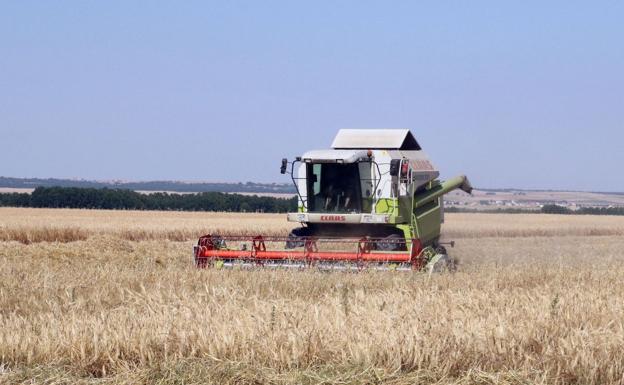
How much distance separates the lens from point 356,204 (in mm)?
14398

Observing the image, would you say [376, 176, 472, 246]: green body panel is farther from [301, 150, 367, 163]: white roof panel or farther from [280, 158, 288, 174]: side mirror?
[280, 158, 288, 174]: side mirror

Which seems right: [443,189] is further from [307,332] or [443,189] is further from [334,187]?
[307,332]

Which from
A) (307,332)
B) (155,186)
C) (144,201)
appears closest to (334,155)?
(307,332)

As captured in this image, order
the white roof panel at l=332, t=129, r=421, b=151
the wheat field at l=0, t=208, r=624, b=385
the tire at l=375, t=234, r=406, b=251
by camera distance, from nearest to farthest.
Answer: the wheat field at l=0, t=208, r=624, b=385, the tire at l=375, t=234, r=406, b=251, the white roof panel at l=332, t=129, r=421, b=151

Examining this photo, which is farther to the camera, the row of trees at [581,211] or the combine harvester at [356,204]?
the row of trees at [581,211]

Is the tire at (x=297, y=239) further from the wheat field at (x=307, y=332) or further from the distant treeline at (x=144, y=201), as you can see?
the distant treeline at (x=144, y=201)

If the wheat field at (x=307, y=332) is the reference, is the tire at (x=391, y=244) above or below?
above

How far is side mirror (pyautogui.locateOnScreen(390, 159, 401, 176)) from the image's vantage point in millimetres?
13662

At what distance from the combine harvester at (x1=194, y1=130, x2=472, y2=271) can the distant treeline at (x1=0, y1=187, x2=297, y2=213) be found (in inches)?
1209

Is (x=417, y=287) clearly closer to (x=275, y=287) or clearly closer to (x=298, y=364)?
(x=275, y=287)

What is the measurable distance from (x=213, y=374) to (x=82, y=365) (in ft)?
2.72

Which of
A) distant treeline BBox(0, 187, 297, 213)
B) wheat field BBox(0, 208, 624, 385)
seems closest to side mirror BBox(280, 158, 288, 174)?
wheat field BBox(0, 208, 624, 385)

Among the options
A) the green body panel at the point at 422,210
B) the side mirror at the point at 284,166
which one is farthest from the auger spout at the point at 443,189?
the side mirror at the point at 284,166

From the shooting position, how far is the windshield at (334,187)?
14.4 meters
